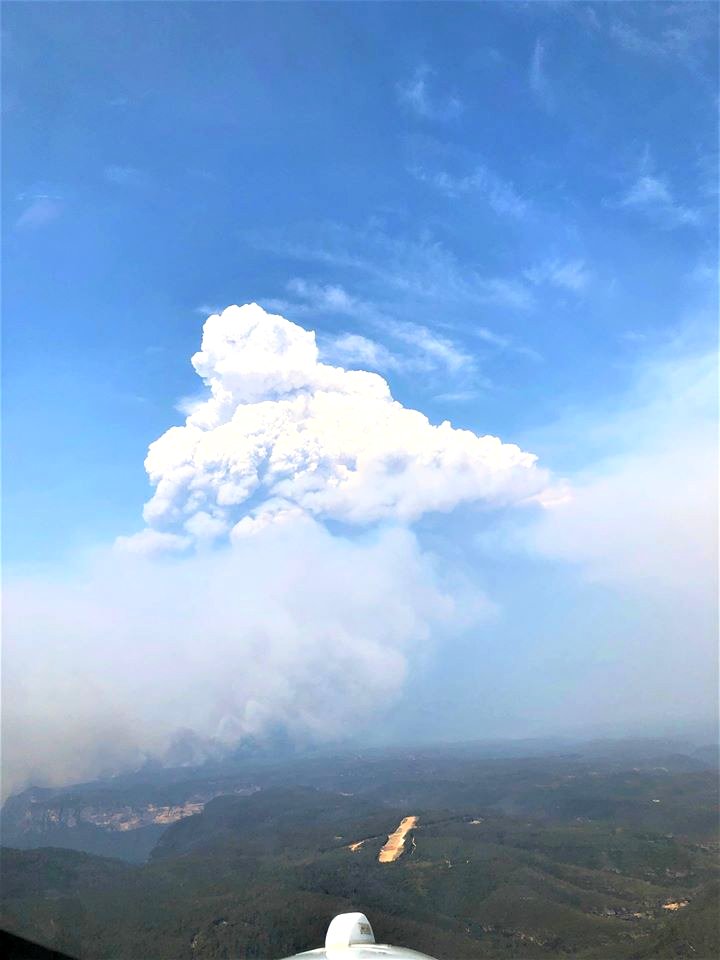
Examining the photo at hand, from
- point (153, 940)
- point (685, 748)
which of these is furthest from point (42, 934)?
point (685, 748)

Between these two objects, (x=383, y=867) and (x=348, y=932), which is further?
(x=383, y=867)

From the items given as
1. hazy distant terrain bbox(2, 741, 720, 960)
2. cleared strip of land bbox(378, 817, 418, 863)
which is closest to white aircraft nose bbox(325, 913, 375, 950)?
hazy distant terrain bbox(2, 741, 720, 960)

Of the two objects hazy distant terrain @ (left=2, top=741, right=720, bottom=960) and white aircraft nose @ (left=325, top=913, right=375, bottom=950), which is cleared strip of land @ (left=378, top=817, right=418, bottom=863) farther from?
white aircraft nose @ (left=325, top=913, right=375, bottom=950)

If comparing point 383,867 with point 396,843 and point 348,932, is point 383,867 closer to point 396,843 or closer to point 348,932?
point 396,843

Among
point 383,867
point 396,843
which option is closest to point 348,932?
point 383,867

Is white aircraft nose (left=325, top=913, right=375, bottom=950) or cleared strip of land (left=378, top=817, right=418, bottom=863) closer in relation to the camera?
white aircraft nose (left=325, top=913, right=375, bottom=950)

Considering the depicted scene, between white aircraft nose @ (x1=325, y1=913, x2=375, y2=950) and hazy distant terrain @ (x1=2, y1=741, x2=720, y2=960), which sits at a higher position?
white aircraft nose @ (x1=325, y1=913, x2=375, y2=950)

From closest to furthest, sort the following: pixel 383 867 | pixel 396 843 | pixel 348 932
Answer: pixel 348 932, pixel 383 867, pixel 396 843
